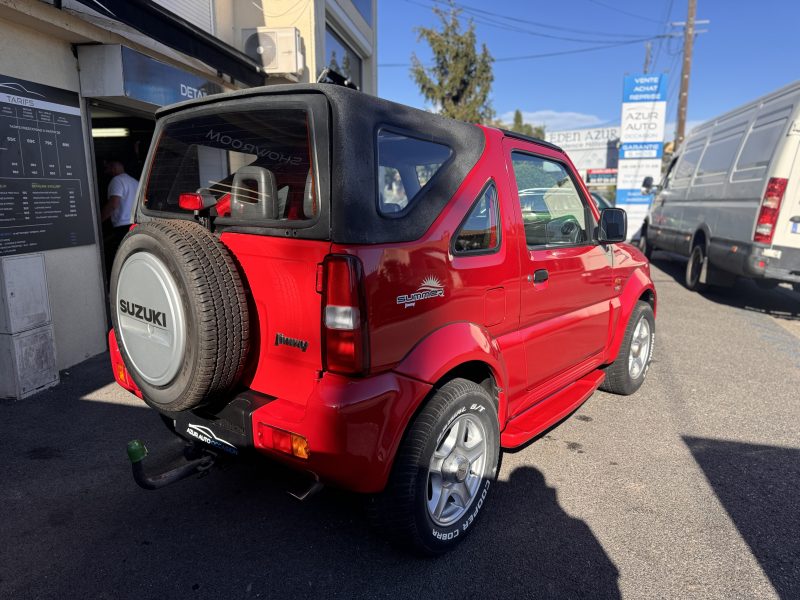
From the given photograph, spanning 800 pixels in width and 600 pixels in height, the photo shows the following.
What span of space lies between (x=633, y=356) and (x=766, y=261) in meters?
3.57

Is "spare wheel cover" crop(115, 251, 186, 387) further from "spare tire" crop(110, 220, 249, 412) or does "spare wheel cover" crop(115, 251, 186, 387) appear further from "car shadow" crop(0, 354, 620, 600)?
"car shadow" crop(0, 354, 620, 600)

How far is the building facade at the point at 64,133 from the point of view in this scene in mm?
4312

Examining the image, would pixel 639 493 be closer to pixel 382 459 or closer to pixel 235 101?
pixel 382 459

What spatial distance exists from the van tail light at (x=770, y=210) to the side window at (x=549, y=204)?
4.37 meters

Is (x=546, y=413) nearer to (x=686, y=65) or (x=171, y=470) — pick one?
(x=171, y=470)

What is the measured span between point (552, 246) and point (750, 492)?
178 centimetres

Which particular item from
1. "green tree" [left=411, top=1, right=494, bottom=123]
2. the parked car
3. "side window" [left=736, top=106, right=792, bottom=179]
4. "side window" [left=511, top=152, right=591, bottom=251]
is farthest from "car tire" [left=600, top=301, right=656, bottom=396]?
"green tree" [left=411, top=1, right=494, bottom=123]

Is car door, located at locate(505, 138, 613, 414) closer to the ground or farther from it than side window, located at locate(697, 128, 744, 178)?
closer to the ground

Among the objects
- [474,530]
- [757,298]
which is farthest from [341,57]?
[474,530]

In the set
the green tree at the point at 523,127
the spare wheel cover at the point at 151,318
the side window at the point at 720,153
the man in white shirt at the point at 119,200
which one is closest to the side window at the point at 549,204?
the spare wheel cover at the point at 151,318

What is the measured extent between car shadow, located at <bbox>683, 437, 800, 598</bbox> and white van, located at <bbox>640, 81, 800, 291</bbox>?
4047 millimetres

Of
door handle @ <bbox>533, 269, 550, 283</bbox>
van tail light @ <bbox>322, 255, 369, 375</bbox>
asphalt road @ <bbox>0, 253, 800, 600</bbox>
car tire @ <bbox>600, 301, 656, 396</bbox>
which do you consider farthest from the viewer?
car tire @ <bbox>600, 301, 656, 396</bbox>

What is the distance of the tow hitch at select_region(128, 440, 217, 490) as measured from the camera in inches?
87.9

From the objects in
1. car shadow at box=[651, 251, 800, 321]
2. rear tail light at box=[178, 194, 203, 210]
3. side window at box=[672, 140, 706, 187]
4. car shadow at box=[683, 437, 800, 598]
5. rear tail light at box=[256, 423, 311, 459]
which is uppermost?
side window at box=[672, 140, 706, 187]
